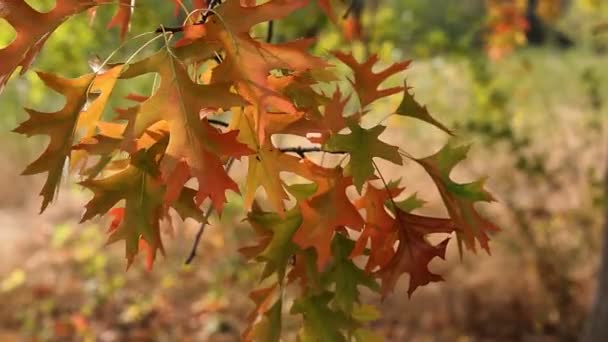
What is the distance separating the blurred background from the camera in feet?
12.6

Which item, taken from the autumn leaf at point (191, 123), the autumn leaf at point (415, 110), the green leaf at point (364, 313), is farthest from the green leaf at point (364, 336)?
the autumn leaf at point (191, 123)

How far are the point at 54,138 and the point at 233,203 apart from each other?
2.97 metres

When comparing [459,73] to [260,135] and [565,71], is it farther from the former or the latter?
[260,135]

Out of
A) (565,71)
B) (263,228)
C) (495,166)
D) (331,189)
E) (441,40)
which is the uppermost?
(331,189)

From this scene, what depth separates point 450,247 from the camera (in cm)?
457

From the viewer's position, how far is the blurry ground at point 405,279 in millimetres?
4043

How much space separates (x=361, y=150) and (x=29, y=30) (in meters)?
0.37

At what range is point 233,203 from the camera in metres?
3.91

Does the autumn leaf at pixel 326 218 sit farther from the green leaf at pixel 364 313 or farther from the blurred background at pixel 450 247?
the blurred background at pixel 450 247

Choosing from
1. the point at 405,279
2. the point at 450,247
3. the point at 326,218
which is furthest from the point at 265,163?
the point at 450,247

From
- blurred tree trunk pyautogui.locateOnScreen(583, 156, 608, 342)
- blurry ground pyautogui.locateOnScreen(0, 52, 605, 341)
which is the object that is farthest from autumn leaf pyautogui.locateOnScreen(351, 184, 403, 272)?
blurry ground pyautogui.locateOnScreen(0, 52, 605, 341)

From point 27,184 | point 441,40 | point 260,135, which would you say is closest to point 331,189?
point 260,135

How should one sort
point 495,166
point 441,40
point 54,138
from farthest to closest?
point 495,166, point 441,40, point 54,138

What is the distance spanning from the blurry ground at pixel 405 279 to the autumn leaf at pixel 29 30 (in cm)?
272
